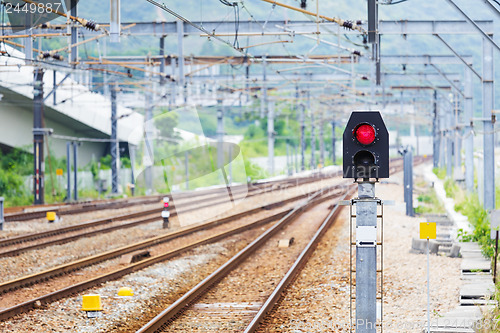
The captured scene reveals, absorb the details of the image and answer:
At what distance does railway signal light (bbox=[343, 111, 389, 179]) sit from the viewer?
19.5ft

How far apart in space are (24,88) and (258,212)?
13.1 metres

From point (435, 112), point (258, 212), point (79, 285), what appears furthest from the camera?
point (435, 112)

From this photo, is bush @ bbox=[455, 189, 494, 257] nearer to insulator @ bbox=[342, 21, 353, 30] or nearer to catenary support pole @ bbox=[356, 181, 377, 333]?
insulator @ bbox=[342, 21, 353, 30]

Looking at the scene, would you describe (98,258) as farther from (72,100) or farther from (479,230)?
(72,100)

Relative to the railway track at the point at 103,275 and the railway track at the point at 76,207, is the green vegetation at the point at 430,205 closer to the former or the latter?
the railway track at the point at 103,275

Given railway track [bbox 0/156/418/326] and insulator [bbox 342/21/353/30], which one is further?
insulator [bbox 342/21/353/30]

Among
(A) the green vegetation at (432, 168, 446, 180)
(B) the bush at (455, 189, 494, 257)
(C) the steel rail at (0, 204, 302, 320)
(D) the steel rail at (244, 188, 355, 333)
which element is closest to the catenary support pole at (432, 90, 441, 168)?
(A) the green vegetation at (432, 168, 446, 180)

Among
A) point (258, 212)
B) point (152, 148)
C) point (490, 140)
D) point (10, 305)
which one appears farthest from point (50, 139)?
point (10, 305)

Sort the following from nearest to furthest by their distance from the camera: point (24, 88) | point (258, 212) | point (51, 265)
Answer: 1. point (51, 265)
2. point (258, 212)
3. point (24, 88)

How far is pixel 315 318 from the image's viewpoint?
9.50 m

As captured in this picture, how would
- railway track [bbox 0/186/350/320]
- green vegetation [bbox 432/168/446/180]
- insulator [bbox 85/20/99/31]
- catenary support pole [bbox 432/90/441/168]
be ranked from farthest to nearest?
catenary support pole [bbox 432/90/441/168], green vegetation [bbox 432/168/446/180], insulator [bbox 85/20/99/31], railway track [bbox 0/186/350/320]

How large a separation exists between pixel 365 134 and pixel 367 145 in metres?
0.10

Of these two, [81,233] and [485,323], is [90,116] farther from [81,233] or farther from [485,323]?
[485,323]

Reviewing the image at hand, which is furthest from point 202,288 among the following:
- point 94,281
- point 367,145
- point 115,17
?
point 367,145
